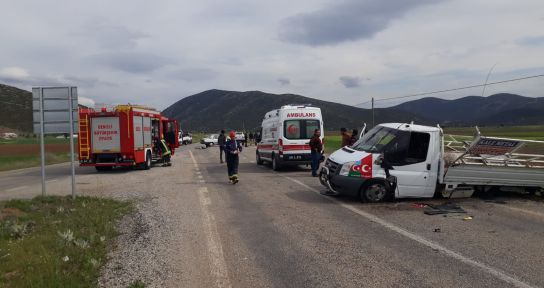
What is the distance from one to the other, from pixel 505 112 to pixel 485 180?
111772 mm

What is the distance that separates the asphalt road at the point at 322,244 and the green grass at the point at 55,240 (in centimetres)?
30

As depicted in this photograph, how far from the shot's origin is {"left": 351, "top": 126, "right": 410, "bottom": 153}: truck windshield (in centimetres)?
1039

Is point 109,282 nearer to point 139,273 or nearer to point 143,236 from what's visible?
point 139,273

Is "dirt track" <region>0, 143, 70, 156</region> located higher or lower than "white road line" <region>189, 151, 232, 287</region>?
higher

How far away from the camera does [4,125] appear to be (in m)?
113

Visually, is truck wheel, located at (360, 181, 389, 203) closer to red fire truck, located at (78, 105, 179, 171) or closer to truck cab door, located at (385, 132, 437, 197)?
truck cab door, located at (385, 132, 437, 197)

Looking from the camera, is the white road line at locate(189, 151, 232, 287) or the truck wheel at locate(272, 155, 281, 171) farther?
the truck wheel at locate(272, 155, 281, 171)

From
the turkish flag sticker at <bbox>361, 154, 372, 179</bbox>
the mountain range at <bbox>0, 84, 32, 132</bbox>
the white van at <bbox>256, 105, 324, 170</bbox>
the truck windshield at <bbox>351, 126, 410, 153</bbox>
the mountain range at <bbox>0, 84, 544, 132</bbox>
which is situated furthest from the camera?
the mountain range at <bbox>0, 84, 32, 132</bbox>

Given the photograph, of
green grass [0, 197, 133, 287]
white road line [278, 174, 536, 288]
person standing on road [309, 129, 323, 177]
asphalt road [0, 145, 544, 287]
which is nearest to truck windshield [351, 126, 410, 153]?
asphalt road [0, 145, 544, 287]

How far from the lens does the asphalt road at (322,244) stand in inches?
200

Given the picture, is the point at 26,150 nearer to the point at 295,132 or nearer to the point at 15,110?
the point at 295,132

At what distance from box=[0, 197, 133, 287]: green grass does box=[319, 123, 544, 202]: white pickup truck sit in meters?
5.04

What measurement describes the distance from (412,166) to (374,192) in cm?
104

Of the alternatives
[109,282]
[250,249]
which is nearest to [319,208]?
[250,249]
